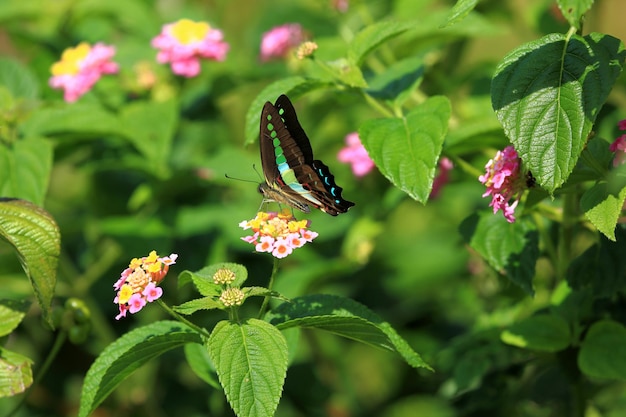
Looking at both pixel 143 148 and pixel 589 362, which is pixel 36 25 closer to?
pixel 143 148

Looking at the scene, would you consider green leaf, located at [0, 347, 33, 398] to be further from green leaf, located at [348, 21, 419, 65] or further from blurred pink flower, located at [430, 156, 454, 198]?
blurred pink flower, located at [430, 156, 454, 198]

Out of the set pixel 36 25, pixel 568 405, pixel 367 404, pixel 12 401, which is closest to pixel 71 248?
pixel 12 401

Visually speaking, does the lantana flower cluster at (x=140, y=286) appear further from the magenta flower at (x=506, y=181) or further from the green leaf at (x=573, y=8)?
the green leaf at (x=573, y=8)

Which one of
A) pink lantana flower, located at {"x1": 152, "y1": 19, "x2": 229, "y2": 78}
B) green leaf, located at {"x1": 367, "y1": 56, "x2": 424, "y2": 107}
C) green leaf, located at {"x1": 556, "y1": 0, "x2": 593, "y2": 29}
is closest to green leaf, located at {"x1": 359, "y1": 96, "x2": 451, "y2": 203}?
green leaf, located at {"x1": 367, "y1": 56, "x2": 424, "y2": 107}

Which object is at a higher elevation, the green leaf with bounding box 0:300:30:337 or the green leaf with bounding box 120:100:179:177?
the green leaf with bounding box 120:100:179:177

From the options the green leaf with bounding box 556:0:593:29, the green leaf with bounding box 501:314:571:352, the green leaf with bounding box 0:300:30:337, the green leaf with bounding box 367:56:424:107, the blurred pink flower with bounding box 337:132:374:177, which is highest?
the green leaf with bounding box 556:0:593:29

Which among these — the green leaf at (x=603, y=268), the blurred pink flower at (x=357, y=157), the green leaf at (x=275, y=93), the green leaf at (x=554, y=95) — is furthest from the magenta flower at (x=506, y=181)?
the blurred pink flower at (x=357, y=157)

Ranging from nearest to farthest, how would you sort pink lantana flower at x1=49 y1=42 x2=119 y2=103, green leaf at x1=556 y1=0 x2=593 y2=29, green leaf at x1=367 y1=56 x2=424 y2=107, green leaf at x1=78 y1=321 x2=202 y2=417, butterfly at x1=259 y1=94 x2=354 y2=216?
green leaf at x1=556 y1=0 x2=593 y2=29 < green leaf at x1=78 y1=321 x2=202 y2=417 < butterfly at x1=259 y1=94 x2=354 y2=216 < green leaf at x1=367 y1=56 x2=424 y2=107 < pink lantana flower at x1=49 y1=42 x2=119 y2=103
